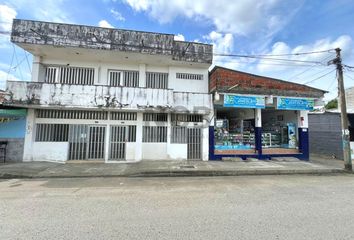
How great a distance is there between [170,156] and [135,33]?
7897mm

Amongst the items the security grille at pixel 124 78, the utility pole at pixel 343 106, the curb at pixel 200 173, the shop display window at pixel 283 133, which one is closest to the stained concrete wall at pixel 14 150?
the curb at pixel 200 173

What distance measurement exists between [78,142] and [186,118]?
6835 mm

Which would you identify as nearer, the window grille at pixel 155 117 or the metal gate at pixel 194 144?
the window grille at pixel 155 117

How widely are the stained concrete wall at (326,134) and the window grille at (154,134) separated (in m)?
12.9

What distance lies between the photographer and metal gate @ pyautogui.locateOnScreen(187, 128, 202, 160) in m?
12.8

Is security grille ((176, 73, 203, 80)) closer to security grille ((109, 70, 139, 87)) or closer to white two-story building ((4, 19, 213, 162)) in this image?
white two-story building ((4, 19, 213, 162))

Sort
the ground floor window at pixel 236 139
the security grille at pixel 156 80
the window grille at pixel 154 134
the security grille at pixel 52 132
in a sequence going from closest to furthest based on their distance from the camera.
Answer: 1. the security grille at pixel 52 132
2. the window grille at pixel 154 134
3. the security grille at pixel 156 80
4. the ground floor window at pixel 236 139

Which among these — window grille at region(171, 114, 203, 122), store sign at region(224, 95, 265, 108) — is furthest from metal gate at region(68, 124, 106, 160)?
store sign at region(224, 95, 265, 108)

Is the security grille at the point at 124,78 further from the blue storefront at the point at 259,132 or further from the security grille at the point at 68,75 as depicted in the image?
the blue storefront at the point at 259,132

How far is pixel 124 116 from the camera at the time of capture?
12.4 m

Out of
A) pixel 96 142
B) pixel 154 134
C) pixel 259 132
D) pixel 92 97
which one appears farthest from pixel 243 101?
pixel 96 142

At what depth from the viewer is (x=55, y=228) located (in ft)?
12.4

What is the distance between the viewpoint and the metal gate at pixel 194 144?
12.8 meters

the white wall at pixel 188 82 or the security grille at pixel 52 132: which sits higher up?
the white wall at pixel 188 82
